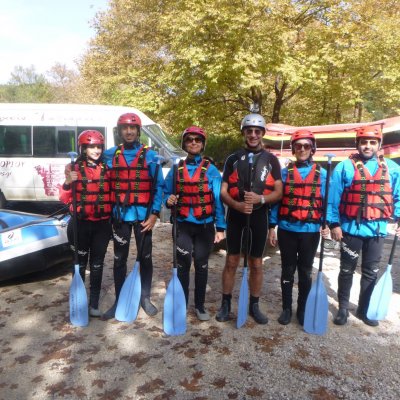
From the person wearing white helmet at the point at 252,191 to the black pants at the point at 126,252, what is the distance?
88 centimetres

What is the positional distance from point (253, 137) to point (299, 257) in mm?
1301

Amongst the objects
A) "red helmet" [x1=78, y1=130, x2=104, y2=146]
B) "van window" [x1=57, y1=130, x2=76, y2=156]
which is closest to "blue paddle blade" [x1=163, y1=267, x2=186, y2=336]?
"red helmet" [x1=78, y1=130, x2=104, y2=146]

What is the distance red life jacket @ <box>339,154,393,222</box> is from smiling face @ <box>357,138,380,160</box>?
104 mm

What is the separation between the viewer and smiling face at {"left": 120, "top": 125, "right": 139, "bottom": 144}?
148 inches

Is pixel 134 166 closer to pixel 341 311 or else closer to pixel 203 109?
pixel 341 311

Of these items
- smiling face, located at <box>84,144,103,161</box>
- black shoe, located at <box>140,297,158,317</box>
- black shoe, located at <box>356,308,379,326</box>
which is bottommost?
black shoe, located at <box>140,297,158,317</box>

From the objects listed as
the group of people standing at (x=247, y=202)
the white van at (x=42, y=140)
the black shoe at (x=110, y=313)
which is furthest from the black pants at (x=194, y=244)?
the white van at (x=42, y=140)

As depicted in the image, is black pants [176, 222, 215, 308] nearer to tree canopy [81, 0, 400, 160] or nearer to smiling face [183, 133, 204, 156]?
smiling face [183, 133, 204, 156]

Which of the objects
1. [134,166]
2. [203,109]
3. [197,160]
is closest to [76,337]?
[134,166]

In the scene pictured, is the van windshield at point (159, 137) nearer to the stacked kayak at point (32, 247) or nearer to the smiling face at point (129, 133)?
the stacked kayak at point (32, 247)

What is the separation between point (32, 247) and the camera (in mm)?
4699

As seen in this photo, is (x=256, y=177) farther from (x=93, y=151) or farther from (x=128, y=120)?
(x=93, y=151)

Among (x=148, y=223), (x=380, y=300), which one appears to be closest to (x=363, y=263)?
(x=380, y=300)

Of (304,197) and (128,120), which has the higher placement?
(128,120)
